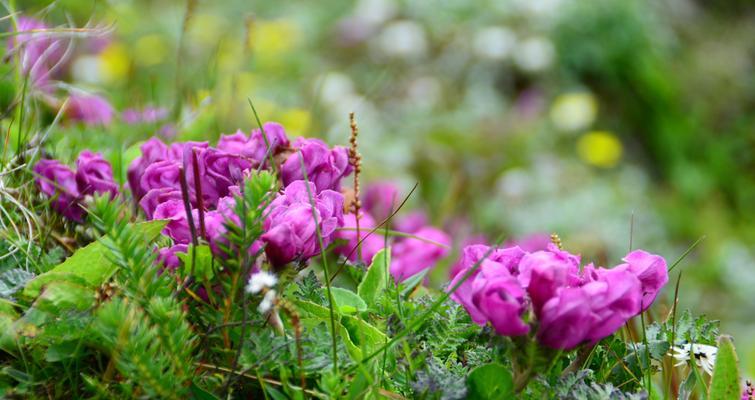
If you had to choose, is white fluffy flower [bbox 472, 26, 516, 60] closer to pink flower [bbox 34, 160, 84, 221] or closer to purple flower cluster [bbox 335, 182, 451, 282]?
purple flower cluster [bbox 335, 182, 451, 282]

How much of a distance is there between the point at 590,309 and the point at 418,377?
16cm

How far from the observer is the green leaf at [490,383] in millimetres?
711

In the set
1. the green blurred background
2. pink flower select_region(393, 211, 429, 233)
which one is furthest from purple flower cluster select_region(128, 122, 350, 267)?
the green blurred background

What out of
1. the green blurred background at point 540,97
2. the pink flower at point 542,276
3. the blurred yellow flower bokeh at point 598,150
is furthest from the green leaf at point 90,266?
the blurred yellow flower bokeh at point 598,150

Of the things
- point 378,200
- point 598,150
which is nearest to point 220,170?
point 378,200

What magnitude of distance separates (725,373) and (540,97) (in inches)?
185

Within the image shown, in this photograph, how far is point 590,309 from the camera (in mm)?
685

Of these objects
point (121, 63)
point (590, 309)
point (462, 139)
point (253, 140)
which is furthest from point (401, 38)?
point (590, 309)

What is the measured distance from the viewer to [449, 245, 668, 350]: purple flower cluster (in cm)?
68

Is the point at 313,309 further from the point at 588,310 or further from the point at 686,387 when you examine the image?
the point at 686,387

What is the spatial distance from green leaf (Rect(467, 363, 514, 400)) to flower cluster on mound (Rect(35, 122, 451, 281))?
193mm

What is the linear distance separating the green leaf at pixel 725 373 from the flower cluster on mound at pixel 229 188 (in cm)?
34

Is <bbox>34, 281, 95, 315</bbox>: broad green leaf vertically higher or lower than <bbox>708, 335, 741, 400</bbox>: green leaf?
higher

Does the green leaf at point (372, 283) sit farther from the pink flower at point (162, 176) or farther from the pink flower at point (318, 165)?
the pink flower at point (162, 176)
